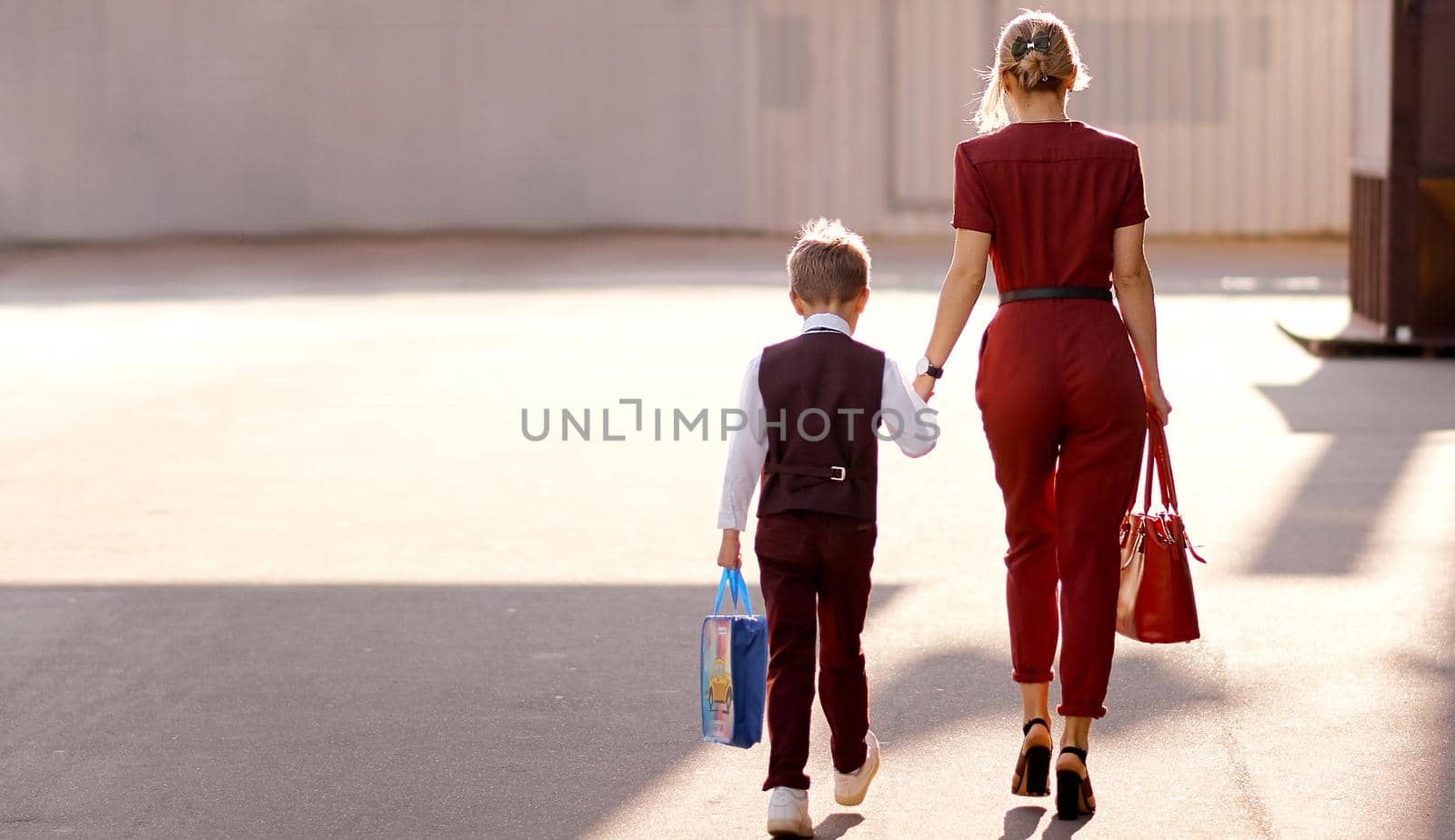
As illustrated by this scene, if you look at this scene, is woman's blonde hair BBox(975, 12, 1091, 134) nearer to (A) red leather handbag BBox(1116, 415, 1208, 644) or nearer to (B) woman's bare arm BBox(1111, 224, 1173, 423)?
(B) woman's bare arm BBox(1111, 224, 1173, 423)

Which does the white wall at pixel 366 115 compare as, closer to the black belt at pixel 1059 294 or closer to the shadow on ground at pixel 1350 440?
the shadow on ground at pixel 1350 440

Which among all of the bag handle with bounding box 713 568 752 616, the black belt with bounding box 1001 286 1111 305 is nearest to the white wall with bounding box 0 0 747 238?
the black belt with bounding box 1001 286 1111 305

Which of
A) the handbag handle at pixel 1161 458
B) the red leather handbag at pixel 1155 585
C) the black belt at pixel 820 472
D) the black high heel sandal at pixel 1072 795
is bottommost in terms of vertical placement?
the black high heel sandal at pixel 1072 795

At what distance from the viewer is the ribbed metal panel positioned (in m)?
26.3

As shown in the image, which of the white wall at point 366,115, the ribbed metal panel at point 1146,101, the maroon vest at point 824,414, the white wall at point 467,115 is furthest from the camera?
the white wall at point 366,115

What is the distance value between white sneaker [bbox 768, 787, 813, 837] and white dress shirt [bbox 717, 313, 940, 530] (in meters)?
0.60

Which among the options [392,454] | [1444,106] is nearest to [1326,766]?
[392,454]

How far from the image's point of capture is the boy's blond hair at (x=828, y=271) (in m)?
4.52

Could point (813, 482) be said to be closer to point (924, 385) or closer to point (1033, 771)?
point (924, 385)

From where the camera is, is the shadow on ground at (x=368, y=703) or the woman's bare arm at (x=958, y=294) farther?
the shadow on ground at (x=368, y=703)

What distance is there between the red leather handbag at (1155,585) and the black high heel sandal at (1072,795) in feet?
1.25

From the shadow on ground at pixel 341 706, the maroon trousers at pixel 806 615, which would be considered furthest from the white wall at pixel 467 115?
the maroon trousers at pixel 806 615

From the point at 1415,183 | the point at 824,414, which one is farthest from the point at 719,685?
Answer: the point at 1415,183

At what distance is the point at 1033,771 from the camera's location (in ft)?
15.9
